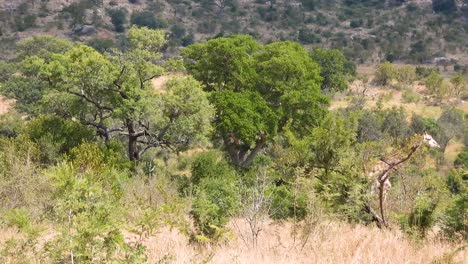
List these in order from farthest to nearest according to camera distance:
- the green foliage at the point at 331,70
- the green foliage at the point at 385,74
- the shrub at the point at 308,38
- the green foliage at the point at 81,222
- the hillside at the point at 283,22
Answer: the shrub at the point at 308,38, the hillside at the point at 283,22, the green foliage at the point at 385,74, the green foliage at the point at 331,70, the green foliage at the point at 81,222

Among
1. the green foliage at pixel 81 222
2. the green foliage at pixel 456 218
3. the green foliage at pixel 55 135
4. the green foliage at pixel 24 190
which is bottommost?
the green foliage at pixel 55 135

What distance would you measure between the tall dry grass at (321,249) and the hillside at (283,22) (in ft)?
170

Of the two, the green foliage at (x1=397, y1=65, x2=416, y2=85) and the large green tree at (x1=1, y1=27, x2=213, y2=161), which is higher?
the large green tree at (x1=1, y1=27, x2=213, y2=161)

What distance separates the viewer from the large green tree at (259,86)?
815 inches

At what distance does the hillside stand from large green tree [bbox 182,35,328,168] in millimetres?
35879

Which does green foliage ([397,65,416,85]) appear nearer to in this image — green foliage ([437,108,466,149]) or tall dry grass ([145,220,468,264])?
green foliage ([437,108,466,149])

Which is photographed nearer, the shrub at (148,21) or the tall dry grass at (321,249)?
the tall dry grass at (321,249)

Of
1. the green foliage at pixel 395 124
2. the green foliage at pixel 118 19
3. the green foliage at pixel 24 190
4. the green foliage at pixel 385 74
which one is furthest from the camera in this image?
the green foliage at pixel 118 19

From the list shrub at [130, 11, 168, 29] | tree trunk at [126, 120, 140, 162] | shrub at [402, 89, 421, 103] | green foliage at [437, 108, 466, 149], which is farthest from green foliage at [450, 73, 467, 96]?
shrub at [130, 11, 168, 29]

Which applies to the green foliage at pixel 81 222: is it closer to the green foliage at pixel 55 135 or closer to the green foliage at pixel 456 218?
the green foliage at pixel 456 218

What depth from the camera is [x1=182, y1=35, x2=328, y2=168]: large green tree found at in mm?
20703

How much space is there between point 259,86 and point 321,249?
16998 millimetres

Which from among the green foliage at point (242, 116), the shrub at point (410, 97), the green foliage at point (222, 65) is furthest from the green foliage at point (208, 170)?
the shrub at point (410, 97)

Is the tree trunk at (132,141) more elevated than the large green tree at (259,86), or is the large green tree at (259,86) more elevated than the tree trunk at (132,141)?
the large green tree at (259,86)
